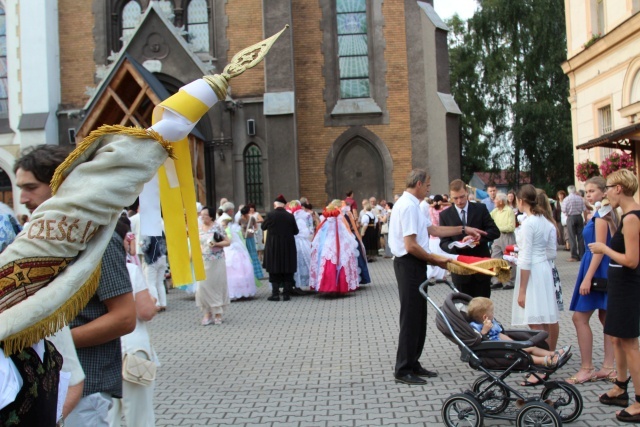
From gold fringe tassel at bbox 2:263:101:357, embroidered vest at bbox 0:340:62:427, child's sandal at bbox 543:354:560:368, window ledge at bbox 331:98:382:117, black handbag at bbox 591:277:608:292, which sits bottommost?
child's sandal at bbox 543:354:560:368

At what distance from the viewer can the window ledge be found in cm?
2553

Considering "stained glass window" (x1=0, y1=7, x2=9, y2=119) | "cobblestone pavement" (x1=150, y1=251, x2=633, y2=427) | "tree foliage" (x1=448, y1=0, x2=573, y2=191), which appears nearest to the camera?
"cobblestone pavement" (x1=150, y1=251, x2=633, y2=427)

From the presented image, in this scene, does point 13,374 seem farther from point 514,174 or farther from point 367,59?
point 514,174

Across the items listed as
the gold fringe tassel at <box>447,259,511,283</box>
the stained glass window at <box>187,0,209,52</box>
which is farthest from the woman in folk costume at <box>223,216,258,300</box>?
the stained glass window at <box>187,0,209,52</box>

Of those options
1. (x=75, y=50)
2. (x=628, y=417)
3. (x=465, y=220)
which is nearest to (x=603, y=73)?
(x=465, y=220)

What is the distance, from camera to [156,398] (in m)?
7.19

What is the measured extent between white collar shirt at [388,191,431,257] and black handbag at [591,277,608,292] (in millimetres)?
1621

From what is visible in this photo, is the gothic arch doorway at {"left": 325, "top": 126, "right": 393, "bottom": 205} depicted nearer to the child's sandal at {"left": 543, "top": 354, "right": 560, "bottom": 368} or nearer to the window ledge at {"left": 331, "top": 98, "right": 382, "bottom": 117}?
the window ledge at {"left": 331, "top": 98, "right": 382, "bottom": 117}

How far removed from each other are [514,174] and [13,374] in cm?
4047

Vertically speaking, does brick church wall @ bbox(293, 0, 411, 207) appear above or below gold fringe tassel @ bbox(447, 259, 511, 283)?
above

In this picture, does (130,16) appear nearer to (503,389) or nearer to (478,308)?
(478,308)

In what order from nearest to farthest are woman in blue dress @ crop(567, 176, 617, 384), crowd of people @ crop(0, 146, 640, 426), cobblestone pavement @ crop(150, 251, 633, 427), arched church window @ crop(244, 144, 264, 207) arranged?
1. crowd of people @ crop(0, 146, 640, 426)
2. cobblestone pavement @ crop(150, 251, 633, 427)
3. woman in blue dress @ crop(567, 176, 617, 384)
4. arched church window @ crop(244, 144, 264, 207)

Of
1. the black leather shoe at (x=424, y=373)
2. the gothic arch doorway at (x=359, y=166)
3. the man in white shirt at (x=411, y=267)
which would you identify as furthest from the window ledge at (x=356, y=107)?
the black leather shoe at (x=424, y=373)

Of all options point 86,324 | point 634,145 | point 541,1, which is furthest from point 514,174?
point 86,324
